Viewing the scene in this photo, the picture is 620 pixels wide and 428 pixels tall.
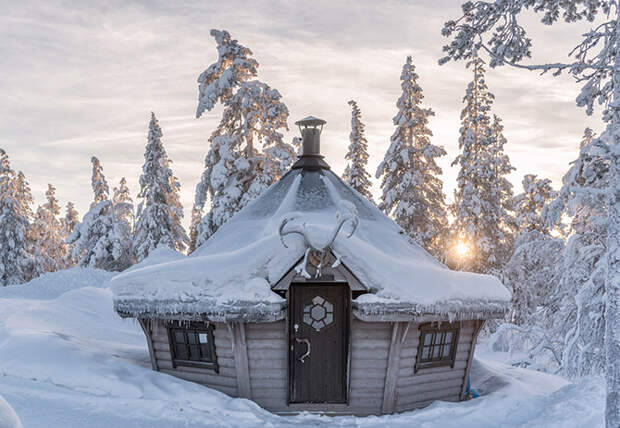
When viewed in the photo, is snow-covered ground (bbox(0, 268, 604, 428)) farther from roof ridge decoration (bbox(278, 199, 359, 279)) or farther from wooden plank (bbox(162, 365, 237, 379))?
roof ridge decoration (bbox(278, 199, 359, 279))

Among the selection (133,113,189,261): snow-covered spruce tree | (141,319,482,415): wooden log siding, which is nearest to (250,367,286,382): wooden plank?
(141,319,482,415): wooden log siding

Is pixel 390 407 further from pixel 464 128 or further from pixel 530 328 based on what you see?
pixel 464 128

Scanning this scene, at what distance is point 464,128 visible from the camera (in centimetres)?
2500

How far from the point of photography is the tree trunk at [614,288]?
6.96 meters

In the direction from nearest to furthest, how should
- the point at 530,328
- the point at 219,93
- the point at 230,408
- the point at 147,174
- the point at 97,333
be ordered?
1. the point at 230,408
2. the point at 97,333
3. the point at 530,328
4. the point at 219,93
5. the point at 147,174

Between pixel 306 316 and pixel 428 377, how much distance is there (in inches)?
115

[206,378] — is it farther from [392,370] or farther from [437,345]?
[437,345]

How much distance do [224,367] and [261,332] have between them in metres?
1.10

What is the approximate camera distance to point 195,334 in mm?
9883

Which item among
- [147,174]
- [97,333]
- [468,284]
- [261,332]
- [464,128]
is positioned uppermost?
[464,128]

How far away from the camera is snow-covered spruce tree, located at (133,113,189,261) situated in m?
31.1

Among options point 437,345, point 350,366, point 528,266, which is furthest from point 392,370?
point 528,266

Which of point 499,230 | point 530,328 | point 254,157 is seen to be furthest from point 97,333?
point 499,230

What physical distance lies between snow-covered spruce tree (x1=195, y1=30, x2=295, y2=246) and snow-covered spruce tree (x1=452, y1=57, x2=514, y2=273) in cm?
920
